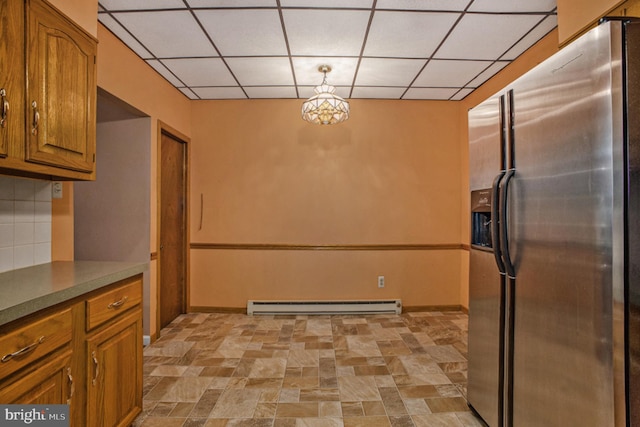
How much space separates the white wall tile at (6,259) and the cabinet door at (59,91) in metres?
0.56

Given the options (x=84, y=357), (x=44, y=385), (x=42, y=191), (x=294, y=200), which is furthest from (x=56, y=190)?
(x=294, y=200)

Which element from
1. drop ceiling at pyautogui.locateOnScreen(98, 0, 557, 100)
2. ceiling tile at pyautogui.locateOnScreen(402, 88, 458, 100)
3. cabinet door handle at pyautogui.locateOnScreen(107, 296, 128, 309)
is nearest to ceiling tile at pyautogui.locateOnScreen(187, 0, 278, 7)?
drop ceiling at pyautogui.locateOnScreen(98, 0, 557, 100)

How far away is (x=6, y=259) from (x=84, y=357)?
2.67 ft

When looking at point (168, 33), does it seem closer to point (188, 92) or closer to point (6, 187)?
point (188, 92)

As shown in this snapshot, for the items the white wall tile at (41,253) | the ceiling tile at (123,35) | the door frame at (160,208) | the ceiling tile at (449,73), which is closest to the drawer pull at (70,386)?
the white wall tile at (41,253)

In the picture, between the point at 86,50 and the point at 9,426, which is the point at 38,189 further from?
the point at 9,426

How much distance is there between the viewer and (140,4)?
214 cm

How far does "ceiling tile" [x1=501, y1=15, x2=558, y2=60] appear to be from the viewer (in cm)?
234

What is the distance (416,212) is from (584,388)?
2917 millimetres

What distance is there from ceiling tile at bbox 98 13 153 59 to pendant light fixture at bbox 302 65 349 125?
1461mm

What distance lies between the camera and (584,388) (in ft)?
3.69

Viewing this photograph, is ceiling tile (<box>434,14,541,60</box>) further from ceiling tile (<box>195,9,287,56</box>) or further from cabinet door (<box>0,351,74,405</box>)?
cabinet door (<box>0,351,74,405</box>)

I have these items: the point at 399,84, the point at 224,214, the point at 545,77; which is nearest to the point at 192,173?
the point at 224,214

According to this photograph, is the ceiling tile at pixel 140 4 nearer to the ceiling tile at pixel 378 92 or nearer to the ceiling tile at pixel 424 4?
the ceiling tile at pixel 424 4
